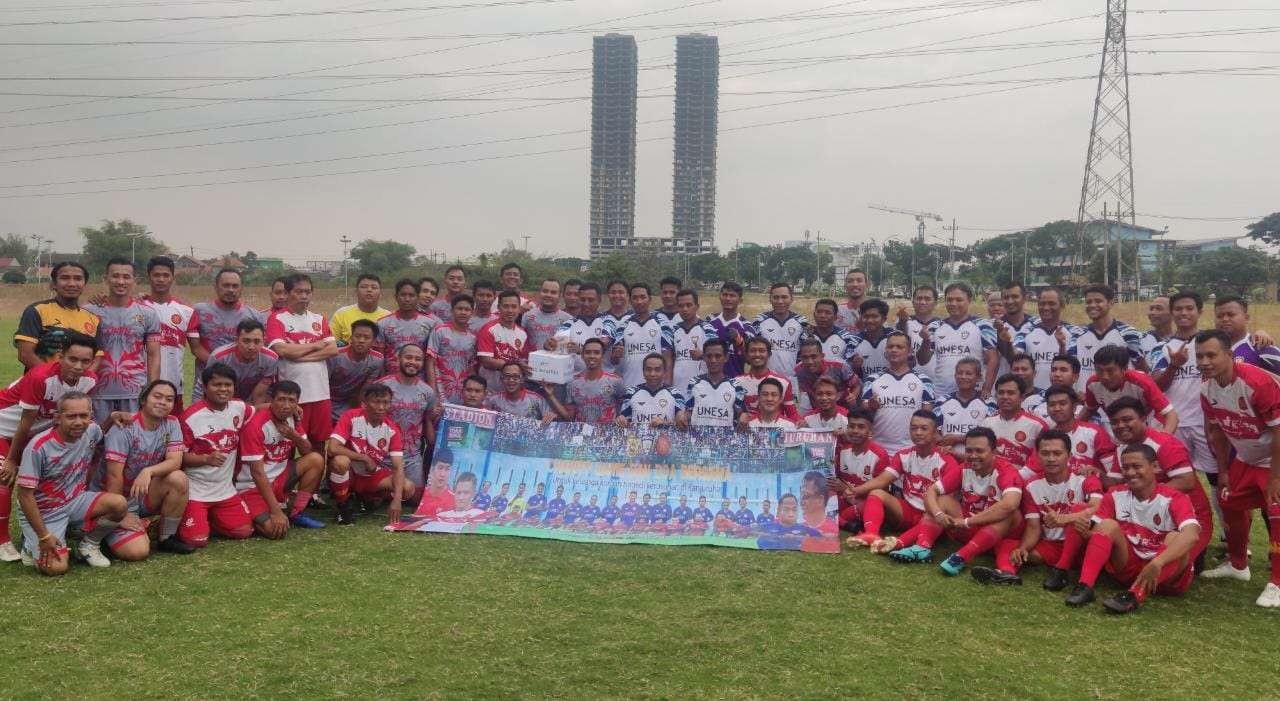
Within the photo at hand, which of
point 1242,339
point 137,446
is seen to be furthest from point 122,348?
point 1242,339

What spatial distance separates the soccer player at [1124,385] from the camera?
238 inches

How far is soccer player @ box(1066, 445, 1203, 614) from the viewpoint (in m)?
5.16

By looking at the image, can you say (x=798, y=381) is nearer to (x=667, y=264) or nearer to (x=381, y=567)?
(x=381, y=567)

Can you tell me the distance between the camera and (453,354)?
7.75 m

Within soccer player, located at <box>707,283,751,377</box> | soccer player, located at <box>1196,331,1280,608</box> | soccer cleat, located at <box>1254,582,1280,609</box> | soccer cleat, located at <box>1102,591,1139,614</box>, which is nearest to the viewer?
soccer cleat, located at <box>1102,591,1139,614</box>

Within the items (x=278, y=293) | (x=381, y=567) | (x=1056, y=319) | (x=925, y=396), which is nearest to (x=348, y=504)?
(x=381, y=567)

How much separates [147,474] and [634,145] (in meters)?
58.8

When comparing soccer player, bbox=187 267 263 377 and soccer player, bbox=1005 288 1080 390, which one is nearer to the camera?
soccer player, bbox=187 267 263 377

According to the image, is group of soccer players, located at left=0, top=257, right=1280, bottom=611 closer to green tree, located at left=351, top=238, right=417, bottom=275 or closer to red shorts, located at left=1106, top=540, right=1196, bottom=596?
red shorts, located at left=1106, top=540, right=1196, bottom=596

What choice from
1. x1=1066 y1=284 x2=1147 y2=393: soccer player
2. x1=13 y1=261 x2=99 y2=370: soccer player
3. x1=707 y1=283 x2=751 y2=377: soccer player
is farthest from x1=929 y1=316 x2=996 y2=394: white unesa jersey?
x1=13 y1=261 x2=99 y2=370: soccer player

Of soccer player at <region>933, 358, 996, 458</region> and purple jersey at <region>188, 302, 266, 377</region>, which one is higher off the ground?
purple jersey at <region>188, 302, 266, 377</region>

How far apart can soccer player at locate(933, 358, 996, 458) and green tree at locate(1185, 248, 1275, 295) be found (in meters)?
34.6

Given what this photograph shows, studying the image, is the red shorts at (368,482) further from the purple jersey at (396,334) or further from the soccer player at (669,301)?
the soccer player at (669,301)

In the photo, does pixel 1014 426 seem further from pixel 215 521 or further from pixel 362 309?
pixel 215 521
